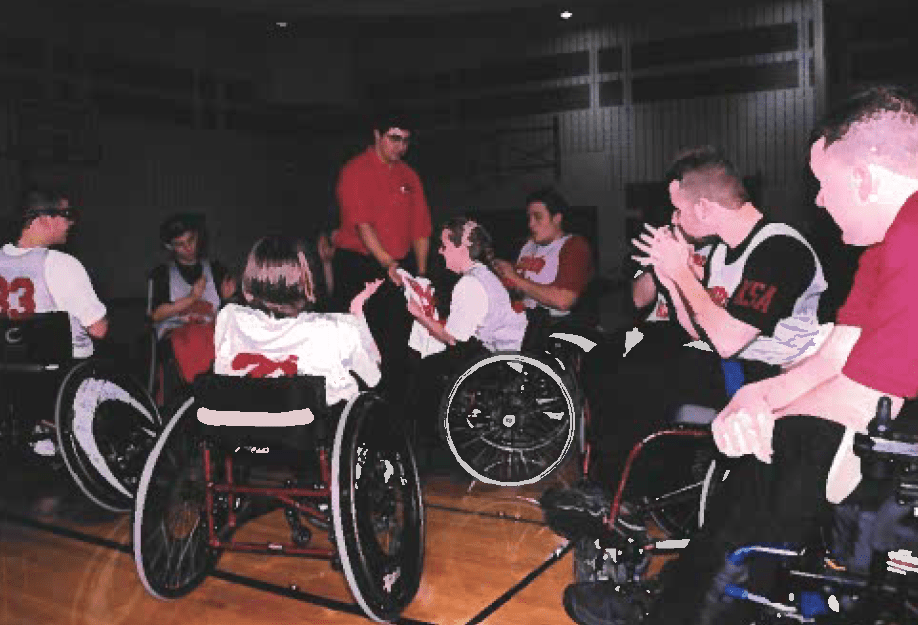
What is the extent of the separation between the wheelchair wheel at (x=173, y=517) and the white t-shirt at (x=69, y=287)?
3.13ft

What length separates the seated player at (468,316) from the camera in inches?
121

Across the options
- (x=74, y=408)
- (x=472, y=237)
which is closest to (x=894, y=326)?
(x=472, y=237)

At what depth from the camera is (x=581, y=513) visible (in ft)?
6.33

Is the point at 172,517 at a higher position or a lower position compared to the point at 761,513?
lower

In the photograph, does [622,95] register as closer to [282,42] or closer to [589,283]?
Answer: [282,42]

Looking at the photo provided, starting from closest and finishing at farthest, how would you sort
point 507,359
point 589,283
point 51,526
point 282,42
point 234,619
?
point 234,619 < point 51,526 < point 507,359 < point 589,283 < point 282,42

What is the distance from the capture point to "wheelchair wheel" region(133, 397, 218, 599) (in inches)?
76.0

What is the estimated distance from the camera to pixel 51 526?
279cm

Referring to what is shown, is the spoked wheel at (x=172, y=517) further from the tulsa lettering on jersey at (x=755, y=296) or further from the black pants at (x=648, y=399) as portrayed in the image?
the tulsa lettering on jersey at (x=755, y=296)

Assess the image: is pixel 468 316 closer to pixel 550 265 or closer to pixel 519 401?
pixel 519 401

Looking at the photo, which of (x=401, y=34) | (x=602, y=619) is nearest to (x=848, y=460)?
(x=602, y=619)

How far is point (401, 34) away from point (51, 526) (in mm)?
8585

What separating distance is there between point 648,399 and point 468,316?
1145mm

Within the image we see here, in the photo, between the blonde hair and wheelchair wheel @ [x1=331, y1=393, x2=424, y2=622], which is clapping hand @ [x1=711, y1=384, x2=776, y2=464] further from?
the blonde hair
